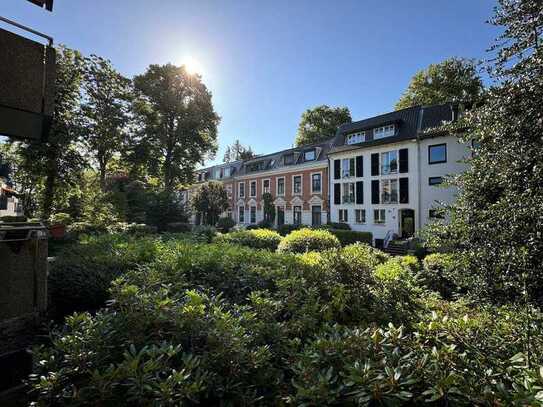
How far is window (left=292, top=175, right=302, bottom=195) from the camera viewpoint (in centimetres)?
2922

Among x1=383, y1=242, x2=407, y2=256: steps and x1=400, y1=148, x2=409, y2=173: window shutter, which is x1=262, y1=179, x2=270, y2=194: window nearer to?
x1=400, y1=148, x2=409, y2=173: window shutter

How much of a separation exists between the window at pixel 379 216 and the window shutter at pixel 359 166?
3.08 meters

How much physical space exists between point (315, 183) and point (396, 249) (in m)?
10.6

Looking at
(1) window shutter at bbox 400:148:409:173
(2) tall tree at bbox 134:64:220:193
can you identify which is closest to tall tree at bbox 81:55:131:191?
(2) tall tree at bbox 134:64:220:193

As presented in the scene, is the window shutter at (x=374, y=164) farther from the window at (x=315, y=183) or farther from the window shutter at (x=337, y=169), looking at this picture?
the window at (x=315, y=183)

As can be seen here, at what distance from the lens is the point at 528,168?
11.5 ft

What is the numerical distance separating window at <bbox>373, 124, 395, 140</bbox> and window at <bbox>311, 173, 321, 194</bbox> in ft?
20.6

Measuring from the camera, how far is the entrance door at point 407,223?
20.3m

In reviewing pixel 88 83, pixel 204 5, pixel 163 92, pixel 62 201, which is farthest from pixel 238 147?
pixel 204 5

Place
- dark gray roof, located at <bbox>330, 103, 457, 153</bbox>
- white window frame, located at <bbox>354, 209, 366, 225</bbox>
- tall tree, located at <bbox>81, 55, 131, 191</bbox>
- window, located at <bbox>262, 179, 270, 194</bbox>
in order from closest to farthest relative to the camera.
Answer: tall tree, located at <bbox>81, 55, 131, 191</bbox>, dark gray roof, located at <bbox>330, 103, 457, 153</bbox>, white window frame, located at <bbox>354, 209, 366, 225</bbox>, window, located at <bbox>262, 179, 270, 194</bbox>

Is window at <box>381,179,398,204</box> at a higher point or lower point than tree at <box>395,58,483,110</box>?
lower

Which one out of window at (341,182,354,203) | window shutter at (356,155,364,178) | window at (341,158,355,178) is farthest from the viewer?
window at (341,158,355,178)

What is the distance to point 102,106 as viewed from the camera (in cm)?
1739

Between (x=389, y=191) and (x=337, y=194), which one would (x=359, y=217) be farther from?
(x=389, y=191)
